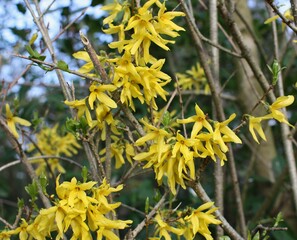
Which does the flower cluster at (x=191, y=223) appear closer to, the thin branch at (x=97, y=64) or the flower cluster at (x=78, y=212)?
the flower cluster at (x=78, y=212)

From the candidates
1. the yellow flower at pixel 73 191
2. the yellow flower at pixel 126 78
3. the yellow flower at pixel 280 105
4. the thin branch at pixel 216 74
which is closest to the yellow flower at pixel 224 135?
the yellow flower at pixel 280 105

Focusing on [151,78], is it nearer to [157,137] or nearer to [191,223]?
[157,137]

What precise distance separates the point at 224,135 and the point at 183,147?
13 centimetres

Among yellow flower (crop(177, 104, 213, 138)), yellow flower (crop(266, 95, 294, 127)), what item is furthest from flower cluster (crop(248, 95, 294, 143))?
yellow flower (crop(177, 104, 213, 138))

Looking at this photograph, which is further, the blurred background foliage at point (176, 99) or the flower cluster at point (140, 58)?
the blurred background foliage at point (176, 99)

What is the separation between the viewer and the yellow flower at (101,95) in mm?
1249

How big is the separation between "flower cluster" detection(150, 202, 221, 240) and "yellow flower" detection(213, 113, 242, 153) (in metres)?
0.17

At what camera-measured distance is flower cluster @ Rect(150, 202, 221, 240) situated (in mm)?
1263

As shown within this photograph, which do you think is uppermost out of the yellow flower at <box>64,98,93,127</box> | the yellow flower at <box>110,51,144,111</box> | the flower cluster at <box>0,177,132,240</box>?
the yellow flower at <box>110,51,144,111</box>

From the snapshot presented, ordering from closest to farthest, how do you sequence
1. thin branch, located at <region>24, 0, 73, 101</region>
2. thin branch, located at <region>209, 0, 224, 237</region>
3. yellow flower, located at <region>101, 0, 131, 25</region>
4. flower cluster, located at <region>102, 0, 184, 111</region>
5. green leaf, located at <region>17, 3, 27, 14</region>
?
flower cluster, located at <region>102, 0, 184, 111</region> → yellow flower, located at <region>101, 0, 131, 25</region> → thin branch, located at <region>24, 0, 73, 101</region> → thin branch, located at <region>209, 0, 224, 237</region> → green leaf, located at <region>17, 3, 27, 14</region>

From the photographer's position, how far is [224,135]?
1.23m

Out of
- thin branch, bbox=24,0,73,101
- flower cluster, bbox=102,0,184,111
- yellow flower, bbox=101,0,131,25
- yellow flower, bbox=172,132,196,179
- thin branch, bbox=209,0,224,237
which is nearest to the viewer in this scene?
yellow flower, bbox=172,132,196,179

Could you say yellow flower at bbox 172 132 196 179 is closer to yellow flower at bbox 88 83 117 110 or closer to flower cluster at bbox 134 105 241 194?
flower cluster at bbox 134 105 241 194

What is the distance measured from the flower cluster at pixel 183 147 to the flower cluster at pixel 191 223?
0.32 feet
